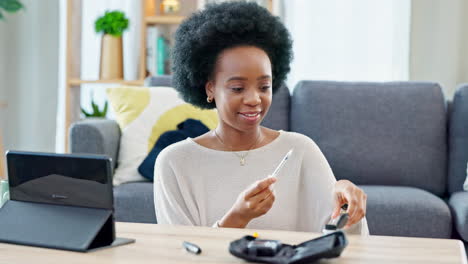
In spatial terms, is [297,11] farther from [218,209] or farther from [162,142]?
[218,209]

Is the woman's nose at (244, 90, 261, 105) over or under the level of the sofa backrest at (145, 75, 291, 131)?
over

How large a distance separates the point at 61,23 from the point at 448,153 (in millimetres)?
2753

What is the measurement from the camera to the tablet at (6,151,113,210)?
0.97m

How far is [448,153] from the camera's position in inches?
120

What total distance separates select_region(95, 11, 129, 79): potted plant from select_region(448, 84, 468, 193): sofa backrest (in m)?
2.05

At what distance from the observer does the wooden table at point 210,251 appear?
89 cm

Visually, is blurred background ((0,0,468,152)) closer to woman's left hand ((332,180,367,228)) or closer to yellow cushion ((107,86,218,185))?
yellow cushion ((107,86,218,185))

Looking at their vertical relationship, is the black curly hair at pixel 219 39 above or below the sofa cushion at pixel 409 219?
above

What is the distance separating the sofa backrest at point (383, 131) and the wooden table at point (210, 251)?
2.02 meters

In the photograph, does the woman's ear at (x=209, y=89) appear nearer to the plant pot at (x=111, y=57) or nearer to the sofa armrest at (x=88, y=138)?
the sofa armrest at (x=88, y=138)

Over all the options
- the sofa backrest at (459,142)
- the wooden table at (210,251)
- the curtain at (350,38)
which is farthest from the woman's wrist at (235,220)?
the curtain at (350,38)

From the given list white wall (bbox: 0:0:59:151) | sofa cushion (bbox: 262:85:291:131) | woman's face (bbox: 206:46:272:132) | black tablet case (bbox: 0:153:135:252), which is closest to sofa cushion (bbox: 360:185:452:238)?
sofa cushion (bbox: 262:85:291:131)

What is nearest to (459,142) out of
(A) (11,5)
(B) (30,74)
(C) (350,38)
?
(C) (350,38)

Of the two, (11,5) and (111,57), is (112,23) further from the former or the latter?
(11,5)
